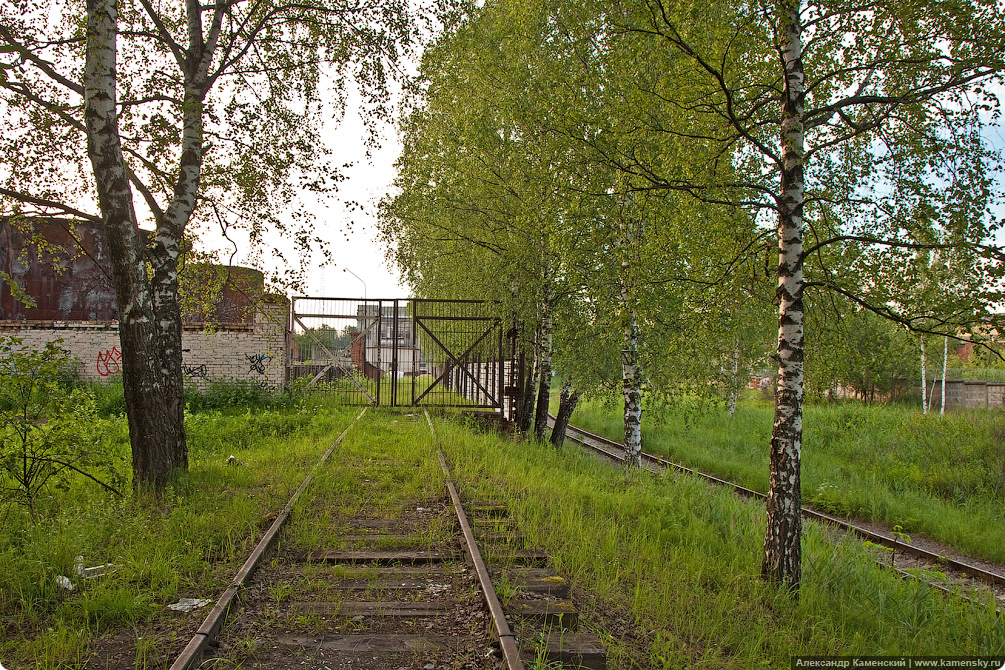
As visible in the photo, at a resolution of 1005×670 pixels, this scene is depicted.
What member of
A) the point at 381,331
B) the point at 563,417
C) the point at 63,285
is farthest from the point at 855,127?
the point at 63,285

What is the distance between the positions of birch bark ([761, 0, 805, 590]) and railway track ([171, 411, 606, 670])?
2.18 m

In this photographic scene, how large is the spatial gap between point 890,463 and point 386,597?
47.7ft

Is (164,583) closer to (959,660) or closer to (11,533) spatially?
(11,533)

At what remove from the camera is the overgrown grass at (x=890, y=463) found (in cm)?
1052

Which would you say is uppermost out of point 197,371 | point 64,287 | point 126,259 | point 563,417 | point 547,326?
point 64,287

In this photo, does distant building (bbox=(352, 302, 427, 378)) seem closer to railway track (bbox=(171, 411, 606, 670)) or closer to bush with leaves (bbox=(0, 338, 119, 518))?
railway track (bbox=(171, 411, 606, 670))

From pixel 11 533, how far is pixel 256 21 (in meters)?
6.95

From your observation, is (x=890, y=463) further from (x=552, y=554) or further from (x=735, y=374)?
(x=552, y=554)

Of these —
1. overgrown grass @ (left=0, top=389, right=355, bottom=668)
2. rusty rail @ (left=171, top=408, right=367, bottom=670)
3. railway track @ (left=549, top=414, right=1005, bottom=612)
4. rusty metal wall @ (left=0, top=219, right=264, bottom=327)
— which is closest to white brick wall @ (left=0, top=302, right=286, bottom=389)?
rusty metal wall @ (left=0, top=219, right=264, bottom=327)

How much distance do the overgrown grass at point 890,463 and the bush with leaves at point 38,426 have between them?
880 centimetres

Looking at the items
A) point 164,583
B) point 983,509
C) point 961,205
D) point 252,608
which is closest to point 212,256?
point 164,583

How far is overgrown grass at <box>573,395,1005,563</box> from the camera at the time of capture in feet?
34.5

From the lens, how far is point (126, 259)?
6609 millimetres

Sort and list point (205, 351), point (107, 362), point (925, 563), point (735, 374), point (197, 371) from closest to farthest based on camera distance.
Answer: point (925, 563), point (735, 374), point (197, 371), point (205, 351), point (107, 362)
